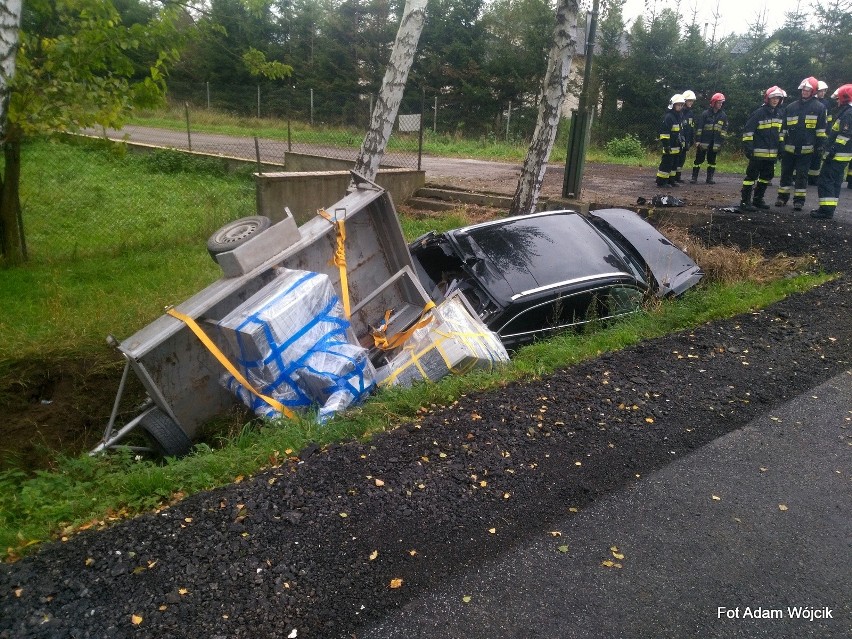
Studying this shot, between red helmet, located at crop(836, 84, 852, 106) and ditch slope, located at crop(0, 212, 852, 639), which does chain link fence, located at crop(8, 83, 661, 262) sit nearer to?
ditch slope, located at crop(0, 212, 852, 639)

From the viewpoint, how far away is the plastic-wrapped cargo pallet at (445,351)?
5254mm

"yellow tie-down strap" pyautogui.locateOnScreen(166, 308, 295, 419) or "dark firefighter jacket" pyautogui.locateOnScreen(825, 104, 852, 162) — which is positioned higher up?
"dark firefighter jacket" pyautogui.locateOnScreen(825, 104, 852, 162)

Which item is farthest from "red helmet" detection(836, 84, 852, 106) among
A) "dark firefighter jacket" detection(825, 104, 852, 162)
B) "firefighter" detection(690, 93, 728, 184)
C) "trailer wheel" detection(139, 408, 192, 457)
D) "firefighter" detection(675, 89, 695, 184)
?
"trailer wheel" detection(139, 408, 192, 457)

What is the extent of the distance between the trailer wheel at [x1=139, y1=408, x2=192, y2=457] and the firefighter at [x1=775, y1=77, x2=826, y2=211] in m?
10.9

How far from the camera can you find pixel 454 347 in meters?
5.29

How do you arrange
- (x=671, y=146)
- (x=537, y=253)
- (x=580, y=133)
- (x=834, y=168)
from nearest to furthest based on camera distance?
(x=537, y=253) < (x=834, y=168) < (x=580, y=133) < (x=671, y=146)

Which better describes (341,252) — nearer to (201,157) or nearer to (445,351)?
(445,351)

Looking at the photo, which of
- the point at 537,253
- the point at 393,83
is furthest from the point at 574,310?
the point at 393,83

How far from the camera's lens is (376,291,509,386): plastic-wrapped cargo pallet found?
5254 mm

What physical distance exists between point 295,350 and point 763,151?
32.8 feet

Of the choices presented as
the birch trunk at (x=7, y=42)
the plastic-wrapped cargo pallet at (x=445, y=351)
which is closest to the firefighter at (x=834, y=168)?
the plastic-wrapped cargo pallet at (x=445, y=351)

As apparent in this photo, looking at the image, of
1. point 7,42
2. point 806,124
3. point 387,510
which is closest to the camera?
point 387,510

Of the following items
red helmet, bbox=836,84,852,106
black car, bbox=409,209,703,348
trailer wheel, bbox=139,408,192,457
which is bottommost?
trailer wheel, bbox=139,408,192,457

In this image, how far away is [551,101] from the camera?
31.3ft
